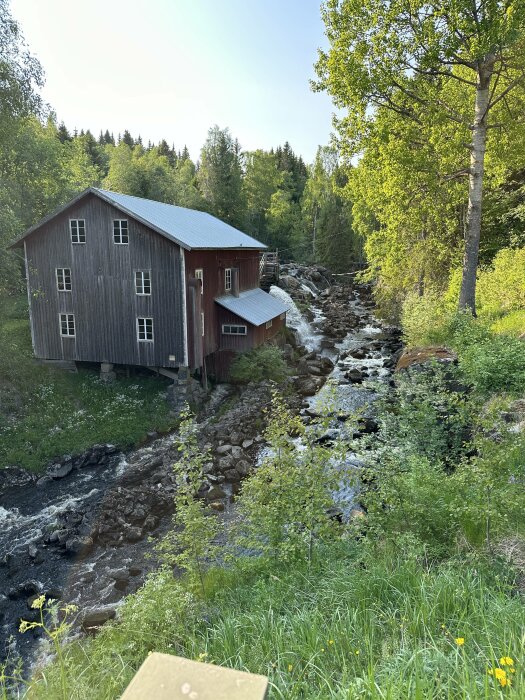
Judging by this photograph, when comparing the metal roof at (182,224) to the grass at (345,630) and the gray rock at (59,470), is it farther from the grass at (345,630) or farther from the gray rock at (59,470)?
the grass at (345,630)

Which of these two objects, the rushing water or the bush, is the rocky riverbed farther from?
the bush

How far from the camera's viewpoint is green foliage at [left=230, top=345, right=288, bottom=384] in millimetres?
19359

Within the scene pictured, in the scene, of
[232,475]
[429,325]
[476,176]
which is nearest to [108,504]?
[232,475]

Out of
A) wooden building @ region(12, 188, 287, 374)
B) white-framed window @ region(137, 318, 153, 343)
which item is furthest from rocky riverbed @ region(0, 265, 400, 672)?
white-framed window @ region(137, 318, 153, 343)

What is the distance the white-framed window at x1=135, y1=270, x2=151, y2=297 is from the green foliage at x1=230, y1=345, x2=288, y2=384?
17.1 feet

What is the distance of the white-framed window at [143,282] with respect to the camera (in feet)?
55.3

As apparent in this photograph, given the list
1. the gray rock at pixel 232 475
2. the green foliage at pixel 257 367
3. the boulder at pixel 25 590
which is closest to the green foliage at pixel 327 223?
the green foliage at pixel 257 367

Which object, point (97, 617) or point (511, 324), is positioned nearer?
point (97, 617)

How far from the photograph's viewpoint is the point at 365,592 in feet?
13.8

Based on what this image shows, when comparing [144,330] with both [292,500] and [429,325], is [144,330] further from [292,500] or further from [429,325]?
[292,500]

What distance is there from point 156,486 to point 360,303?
2993 centimetres

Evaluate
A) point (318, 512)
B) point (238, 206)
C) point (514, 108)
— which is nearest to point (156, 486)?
point (318, 512)

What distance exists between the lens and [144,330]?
683 inches

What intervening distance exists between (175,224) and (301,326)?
536 inches
